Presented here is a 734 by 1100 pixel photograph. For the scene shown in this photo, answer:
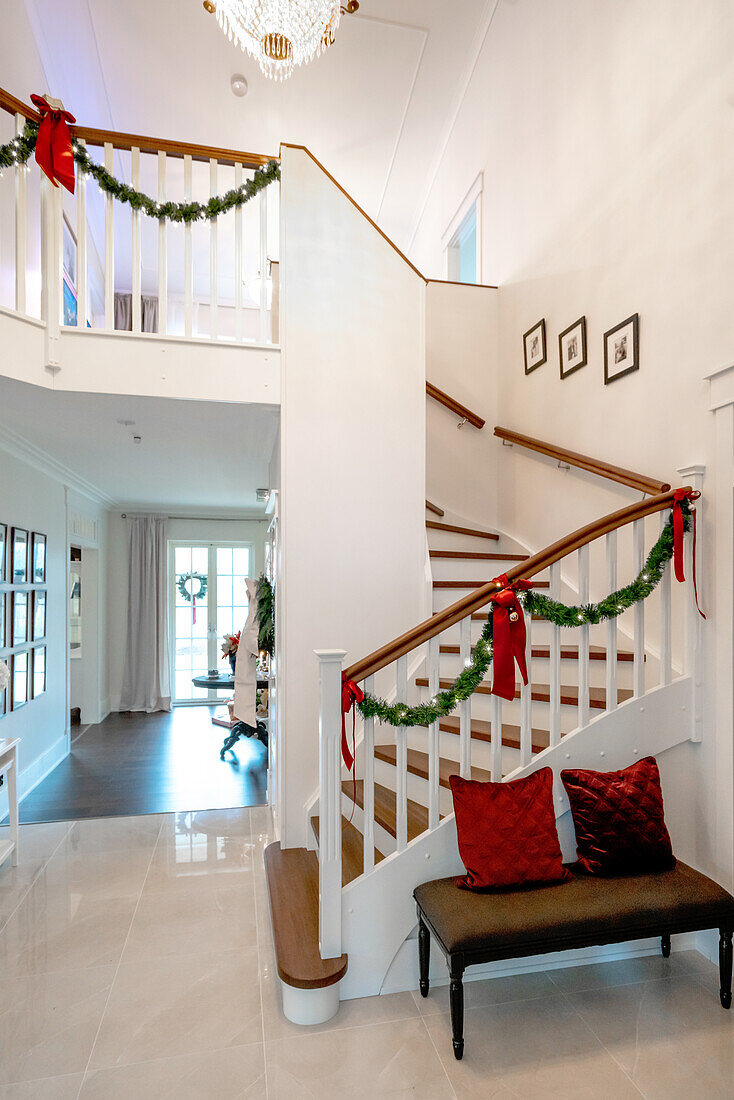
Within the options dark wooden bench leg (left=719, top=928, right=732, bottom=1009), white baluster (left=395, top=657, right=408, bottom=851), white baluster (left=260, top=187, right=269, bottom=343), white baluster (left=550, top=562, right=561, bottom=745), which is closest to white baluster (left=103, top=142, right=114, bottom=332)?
white baluster (left=260, top=187, right=269, bottom=343)

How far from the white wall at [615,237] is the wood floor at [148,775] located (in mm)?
2991

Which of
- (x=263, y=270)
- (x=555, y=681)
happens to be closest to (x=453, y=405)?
(x=263, y=270)

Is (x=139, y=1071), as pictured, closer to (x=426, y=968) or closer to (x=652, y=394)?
(x=426, y=968)

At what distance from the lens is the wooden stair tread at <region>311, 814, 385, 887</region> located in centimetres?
250

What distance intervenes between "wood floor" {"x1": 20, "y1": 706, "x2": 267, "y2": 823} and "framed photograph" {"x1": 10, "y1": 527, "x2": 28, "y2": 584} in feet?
5.33

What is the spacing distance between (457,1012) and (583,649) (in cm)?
132

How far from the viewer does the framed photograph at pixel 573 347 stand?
11.8 feet

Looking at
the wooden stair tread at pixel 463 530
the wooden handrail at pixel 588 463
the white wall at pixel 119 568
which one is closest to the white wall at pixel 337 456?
the wooden stair tread at pixel 463 530

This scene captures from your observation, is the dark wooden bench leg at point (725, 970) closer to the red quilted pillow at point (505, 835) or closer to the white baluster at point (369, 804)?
the red quilted pillow at point (505, 835)

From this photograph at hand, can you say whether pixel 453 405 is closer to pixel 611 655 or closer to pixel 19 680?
pixel 611 655

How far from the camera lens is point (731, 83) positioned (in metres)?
2.45

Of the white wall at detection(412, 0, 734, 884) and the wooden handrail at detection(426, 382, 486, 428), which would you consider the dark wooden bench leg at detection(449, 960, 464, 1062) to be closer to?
the white wall at detection(412, 0, 734, 884)

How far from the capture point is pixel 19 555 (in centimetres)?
482

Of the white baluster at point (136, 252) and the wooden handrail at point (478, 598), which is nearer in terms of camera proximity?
the wooden handrail at point (478, 598)
